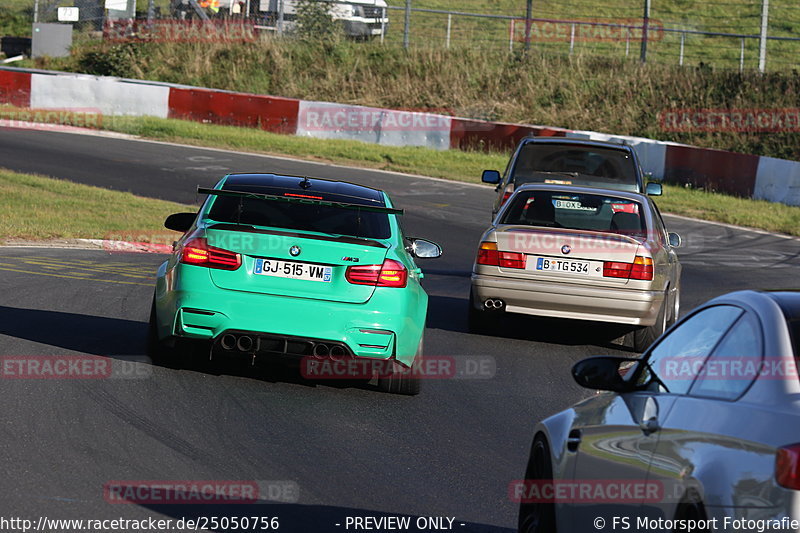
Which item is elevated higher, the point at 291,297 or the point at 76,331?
the point at 291,297

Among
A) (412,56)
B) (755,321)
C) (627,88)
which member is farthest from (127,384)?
(412,56)

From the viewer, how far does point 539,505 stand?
15.9 ft

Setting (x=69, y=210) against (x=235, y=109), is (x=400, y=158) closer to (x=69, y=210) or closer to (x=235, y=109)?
(x=235, y=109)

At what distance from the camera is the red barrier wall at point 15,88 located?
31578mm

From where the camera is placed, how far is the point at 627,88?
34000 millimetres

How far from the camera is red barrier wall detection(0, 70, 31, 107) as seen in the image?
31.6 m

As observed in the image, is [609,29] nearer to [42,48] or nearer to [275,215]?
[42,48]

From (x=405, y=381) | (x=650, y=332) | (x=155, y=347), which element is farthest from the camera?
(x=650, y=332)

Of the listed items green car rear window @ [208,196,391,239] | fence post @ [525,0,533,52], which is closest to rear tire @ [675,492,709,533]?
green car rear window @ [208,196,391,239]

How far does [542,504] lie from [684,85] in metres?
30.2

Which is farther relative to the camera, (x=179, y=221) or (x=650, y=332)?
(x=650, y=332)

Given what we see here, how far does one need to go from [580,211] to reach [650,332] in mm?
1491

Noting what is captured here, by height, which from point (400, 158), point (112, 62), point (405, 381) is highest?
point (112, 62)

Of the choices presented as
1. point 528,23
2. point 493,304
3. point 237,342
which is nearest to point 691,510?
point 237,342
